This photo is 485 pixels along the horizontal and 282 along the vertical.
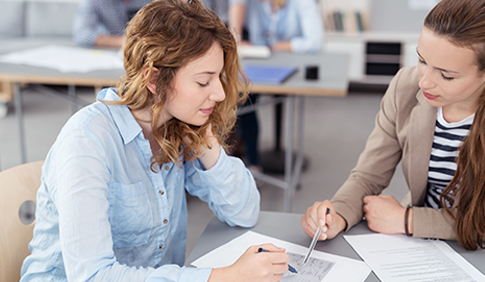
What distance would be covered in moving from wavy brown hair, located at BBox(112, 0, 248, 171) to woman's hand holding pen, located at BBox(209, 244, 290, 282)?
0.31m

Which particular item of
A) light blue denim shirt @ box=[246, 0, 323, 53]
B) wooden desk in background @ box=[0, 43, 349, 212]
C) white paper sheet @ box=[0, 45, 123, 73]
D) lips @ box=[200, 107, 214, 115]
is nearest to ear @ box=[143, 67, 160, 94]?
lips @ box=[200, 107, 214, 115]

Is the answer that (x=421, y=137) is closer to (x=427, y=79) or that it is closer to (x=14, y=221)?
(x=427, y=79)

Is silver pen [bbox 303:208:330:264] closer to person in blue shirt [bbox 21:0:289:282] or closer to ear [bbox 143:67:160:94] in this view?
person in blue shirt [bbox 21:0:289:282]

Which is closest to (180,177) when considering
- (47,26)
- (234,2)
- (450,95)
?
(450,95)

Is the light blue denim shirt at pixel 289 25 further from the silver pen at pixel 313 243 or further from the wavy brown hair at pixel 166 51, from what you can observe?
the silver pen at pixel 313 243

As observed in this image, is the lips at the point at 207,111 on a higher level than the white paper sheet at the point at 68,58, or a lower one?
higher

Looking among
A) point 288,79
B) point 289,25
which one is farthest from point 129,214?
point 289,25

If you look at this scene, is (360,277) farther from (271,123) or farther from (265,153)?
(271,123)

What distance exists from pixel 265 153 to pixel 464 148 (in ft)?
7.91

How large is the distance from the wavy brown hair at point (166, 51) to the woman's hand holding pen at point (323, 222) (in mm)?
304

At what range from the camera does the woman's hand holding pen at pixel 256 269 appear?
32.3 inches

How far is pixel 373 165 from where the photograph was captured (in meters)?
1.28

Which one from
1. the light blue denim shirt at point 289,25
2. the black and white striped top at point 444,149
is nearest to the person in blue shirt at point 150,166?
the black and white striped top at point 444,149

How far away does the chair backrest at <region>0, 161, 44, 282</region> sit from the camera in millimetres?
1025
